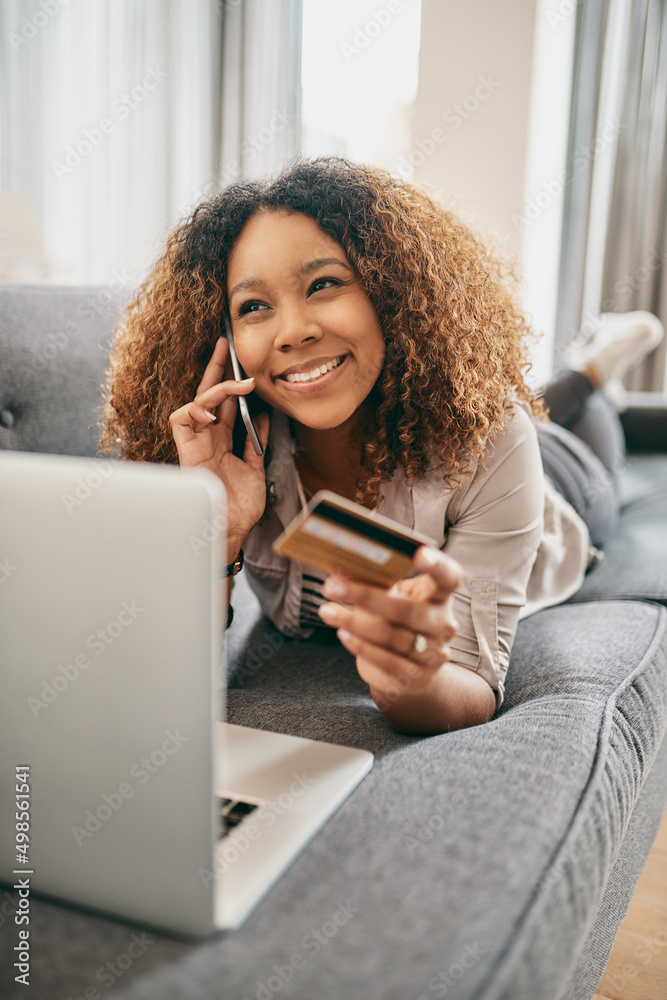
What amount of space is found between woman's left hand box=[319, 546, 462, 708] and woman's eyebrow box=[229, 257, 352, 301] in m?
0.43

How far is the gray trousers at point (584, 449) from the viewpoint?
155 centimetres

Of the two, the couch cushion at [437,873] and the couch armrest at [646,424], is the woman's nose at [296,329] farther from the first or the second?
the couch armrest at [646,424]

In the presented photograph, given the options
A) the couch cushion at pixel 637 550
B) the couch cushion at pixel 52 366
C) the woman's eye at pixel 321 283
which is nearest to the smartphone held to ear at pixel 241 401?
the woman's eye at pixel 321 283

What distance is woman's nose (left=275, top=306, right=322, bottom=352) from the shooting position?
0.90m

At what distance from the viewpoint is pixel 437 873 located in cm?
56

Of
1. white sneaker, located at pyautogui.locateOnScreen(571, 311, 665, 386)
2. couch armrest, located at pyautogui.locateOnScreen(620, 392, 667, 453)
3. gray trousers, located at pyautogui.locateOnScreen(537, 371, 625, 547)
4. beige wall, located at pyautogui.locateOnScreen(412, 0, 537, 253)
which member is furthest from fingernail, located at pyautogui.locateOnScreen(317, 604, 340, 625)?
beige wall, located at pyautogui.locateOnScreen(412, 0, 537, 253)

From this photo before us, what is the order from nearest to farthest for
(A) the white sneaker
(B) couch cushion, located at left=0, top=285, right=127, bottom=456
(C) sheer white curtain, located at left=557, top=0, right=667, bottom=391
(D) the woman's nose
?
(D) the woman's nose < (B) couch cushion, located at left=0, top=285, right=127, bottom=456 < (A) the white sneaker < (C) sheer white curtain, located at left=557, top=0, right=667, bottom=391

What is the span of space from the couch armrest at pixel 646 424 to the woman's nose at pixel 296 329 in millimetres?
1814

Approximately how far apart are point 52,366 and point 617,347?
1418 mm

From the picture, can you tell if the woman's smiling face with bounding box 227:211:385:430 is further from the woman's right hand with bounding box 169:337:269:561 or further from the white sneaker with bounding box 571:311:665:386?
the white sneaker with bounding box 571:311:665:386

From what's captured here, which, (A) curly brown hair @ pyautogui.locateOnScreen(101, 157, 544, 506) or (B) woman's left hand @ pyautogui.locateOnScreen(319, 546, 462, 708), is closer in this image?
(B) woman's left hand @ pyautogui.locateOnScreen(319, 546, 462, 708)

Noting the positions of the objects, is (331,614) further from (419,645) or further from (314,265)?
(314,265)

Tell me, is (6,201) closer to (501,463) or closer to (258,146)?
(258,146)

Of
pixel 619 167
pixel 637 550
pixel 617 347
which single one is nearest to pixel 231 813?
pixel 637 550
